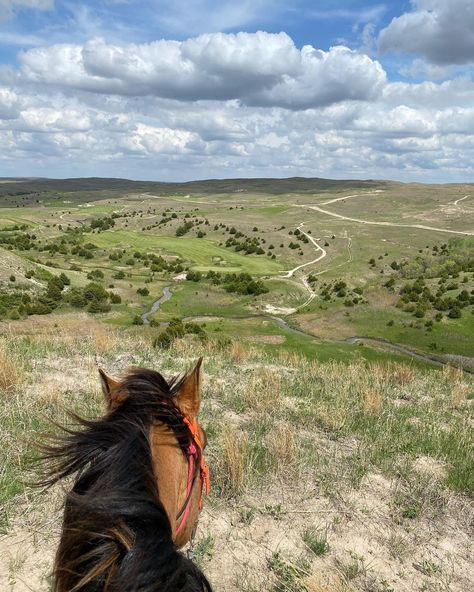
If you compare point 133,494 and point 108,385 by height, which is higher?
point 108,385

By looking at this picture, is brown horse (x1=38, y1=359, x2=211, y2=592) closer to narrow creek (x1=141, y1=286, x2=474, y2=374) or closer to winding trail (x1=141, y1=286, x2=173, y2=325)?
narrow creek (x1=141, y1=286, x2=474, y2=374)

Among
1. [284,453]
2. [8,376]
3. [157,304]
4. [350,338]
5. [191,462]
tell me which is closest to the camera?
[191,462]

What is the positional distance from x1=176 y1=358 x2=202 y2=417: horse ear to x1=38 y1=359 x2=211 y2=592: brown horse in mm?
42

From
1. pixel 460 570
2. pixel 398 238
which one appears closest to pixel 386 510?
pixel 460 570

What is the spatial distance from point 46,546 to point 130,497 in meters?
3.88

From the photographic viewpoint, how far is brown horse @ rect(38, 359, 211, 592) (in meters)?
1.86

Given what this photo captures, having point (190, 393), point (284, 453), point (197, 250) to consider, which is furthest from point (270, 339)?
point (197, 250)

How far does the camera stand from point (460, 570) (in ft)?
A: 17.5

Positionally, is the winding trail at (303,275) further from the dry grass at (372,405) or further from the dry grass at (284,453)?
the dry grass at (284,453)

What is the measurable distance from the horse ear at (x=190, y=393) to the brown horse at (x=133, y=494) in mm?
42

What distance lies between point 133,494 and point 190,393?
953mm

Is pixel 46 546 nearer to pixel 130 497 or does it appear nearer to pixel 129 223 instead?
pixel 130 497

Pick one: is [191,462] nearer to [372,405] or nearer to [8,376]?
[372,405]

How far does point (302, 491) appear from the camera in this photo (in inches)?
Answer: 255
